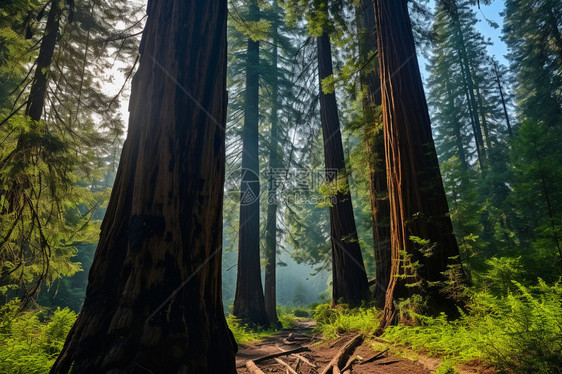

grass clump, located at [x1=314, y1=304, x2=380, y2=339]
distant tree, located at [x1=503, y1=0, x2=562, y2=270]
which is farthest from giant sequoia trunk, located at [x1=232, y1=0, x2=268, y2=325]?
distant tree, located at [x1=503, y1=0, x2=562, y2=270]

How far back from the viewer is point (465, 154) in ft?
70.2

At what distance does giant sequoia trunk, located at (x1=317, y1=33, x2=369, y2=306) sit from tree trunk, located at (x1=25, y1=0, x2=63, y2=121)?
7045 millimetres

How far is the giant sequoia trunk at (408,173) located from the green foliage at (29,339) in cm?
457

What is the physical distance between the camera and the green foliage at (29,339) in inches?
114

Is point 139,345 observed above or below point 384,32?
below

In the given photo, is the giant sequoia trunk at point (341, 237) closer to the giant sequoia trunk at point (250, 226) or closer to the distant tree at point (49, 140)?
the giant sequoia trunk at point (250, 226)

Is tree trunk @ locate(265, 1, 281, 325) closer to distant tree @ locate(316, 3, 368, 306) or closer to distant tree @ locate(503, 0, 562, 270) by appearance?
distant tree @ locate(316, 3, 368, 306)

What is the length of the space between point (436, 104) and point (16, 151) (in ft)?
91.5

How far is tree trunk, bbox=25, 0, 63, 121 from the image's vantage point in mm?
5898

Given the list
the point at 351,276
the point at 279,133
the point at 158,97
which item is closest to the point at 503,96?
the point at 279,133

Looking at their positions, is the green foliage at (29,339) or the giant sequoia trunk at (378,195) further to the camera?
the giant sequoia trunk at (378,195)

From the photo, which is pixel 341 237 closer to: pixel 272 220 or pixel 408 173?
pixel 408 173

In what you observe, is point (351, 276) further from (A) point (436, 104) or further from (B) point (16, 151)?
(A) point (436, 104)

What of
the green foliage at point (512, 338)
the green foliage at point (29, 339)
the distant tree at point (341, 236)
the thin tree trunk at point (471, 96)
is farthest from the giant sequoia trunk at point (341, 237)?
the thin tree trunk at point (471, 96)
